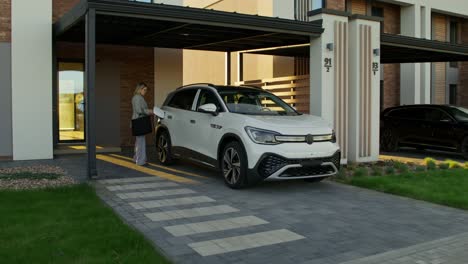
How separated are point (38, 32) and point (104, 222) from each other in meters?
7.46

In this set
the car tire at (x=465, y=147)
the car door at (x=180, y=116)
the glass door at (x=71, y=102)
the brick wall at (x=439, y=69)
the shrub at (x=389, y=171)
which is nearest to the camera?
the car door at (x=180, y=116)

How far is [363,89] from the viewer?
Result: 470 inches

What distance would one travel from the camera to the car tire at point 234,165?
7984 millimetres

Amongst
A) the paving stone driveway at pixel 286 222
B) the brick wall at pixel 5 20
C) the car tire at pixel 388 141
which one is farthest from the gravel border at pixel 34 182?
the car tire at pixel 388 141

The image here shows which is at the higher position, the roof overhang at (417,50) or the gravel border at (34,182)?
the roof overhang at (417,50)

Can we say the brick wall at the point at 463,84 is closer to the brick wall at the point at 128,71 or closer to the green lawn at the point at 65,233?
the brick wall at the point at 128,71

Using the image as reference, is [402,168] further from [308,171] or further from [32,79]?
[32,79]

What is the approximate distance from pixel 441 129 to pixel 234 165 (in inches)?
301

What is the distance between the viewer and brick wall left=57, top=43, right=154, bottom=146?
14606 mm

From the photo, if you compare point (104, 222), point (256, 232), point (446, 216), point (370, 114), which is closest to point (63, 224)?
point (104, 222)

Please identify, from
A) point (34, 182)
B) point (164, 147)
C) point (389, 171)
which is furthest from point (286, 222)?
point (164, 147)

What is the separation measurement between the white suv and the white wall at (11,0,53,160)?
12.4ft

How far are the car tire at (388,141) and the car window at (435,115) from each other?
4.08 ft

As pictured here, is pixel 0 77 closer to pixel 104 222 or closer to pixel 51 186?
pixel 51 186
